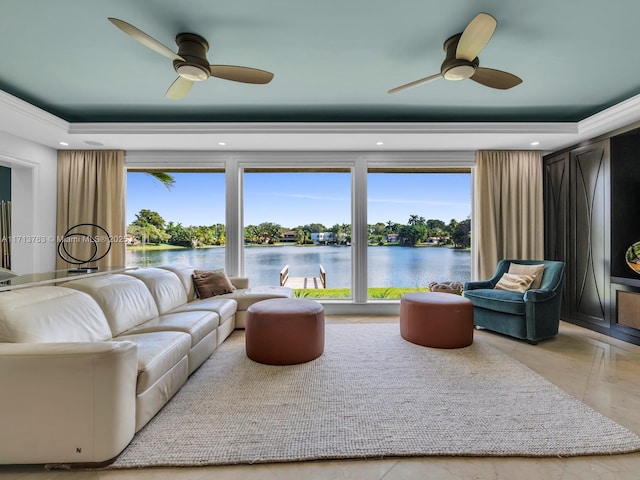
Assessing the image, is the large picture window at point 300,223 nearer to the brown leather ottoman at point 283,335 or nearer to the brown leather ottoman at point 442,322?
the brown leather ottoman at point 442,322

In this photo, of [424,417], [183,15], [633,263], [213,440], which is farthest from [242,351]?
[633,263]

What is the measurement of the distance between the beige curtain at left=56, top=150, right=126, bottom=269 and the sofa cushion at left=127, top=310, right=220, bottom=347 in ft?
7.73

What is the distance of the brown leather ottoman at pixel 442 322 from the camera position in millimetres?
2896

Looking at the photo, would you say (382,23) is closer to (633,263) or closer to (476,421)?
(476,421)

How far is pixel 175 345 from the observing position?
2039mm

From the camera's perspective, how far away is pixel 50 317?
1809 millimetres

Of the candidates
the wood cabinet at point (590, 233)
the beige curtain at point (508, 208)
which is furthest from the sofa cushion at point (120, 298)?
the wood cabinet at point (590, 233)

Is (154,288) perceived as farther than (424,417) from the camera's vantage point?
Yes

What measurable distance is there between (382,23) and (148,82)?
2256 millimetres

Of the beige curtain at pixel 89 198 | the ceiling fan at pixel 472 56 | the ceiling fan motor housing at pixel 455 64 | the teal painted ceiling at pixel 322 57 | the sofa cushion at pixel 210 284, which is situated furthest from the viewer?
the beige curtain at pixel 89 198

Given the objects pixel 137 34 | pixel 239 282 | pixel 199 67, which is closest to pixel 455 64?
pixel 199 67

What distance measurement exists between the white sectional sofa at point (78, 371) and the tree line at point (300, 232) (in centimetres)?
238

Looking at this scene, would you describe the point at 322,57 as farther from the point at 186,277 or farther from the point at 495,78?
the point at 186,277

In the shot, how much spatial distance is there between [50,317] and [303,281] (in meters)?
3.40
